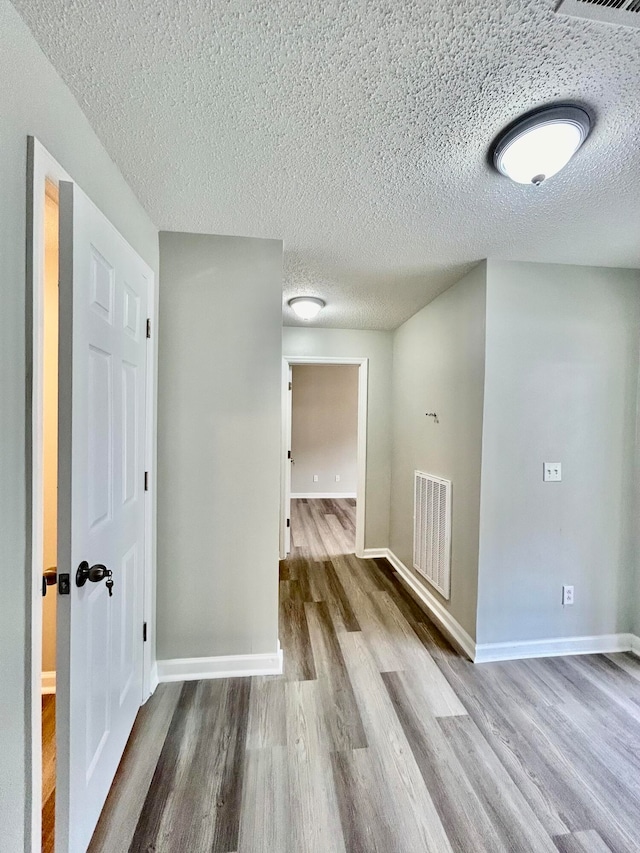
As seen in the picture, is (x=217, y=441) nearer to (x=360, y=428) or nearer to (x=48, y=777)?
(x=48, y=777)

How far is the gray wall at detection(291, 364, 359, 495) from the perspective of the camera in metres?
6.52

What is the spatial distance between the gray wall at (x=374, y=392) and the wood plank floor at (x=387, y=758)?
1.55m

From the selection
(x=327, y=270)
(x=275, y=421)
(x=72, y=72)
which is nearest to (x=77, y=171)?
(x=72, y=72)

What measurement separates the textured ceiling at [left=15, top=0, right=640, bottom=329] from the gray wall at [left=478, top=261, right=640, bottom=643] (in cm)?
38

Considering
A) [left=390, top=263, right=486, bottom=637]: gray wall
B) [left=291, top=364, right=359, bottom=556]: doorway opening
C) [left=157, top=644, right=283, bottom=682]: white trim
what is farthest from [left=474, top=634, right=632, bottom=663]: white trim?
[left=291, top=364, right=359, bottom=556]: doorway opening

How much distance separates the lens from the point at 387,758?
1479 mm

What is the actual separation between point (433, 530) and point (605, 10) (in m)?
2.59

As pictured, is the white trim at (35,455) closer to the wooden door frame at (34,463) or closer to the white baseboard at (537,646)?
the wooden door frame at (34,463)

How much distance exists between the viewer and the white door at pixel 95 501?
3.20 feet

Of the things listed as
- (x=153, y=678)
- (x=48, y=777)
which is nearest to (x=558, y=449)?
(x=153, y=678)

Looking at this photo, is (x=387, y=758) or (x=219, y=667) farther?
(x=219, y=667)

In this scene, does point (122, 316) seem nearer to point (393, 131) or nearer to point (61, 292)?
point (61, 292)

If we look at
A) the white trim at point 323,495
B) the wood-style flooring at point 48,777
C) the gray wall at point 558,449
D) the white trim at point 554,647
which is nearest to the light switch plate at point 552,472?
the gray wall at point 558,449

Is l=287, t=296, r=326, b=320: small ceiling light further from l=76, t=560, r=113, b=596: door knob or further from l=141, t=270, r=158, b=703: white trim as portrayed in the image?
l=76, t=560, r=113, b=596: door knob
